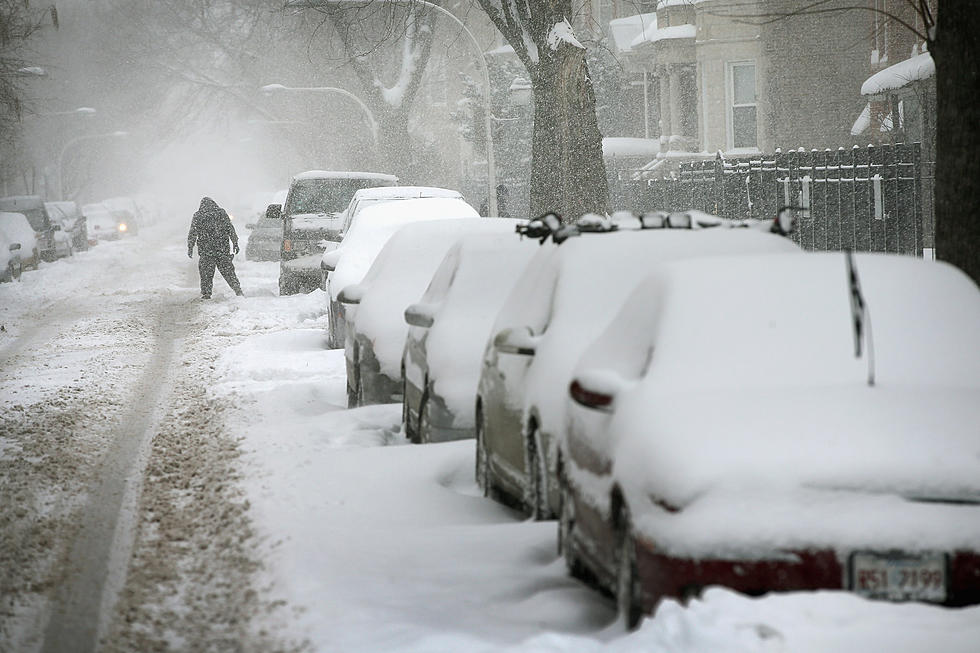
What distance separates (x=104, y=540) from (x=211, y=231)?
18.7 m

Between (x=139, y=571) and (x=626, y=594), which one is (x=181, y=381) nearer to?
(x=139, y=571)

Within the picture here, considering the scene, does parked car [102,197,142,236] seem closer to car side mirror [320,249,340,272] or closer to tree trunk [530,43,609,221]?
tree trunk [530,43,609,221]

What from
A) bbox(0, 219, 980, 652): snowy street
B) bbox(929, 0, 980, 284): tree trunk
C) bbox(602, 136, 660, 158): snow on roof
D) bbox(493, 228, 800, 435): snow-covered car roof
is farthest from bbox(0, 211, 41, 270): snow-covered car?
bbox(493, 228, 800, 435): snow-covered car roof

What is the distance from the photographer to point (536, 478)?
726 centimetres

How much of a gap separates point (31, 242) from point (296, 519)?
1301 inches

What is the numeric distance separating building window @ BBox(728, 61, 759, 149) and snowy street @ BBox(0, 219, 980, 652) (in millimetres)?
24901

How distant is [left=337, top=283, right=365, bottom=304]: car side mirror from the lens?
41.2 feet

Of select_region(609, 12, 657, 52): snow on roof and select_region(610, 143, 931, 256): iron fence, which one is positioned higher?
select_region(609, 12, 657, 52): snow on roof

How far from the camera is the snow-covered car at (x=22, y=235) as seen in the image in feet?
121

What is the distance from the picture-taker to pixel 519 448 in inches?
298

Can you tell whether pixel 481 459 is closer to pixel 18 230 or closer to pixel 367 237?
pixel 367 237

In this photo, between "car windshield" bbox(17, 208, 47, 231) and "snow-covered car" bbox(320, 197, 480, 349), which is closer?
"snow-covered car" bbox(320, 197, 480, 349)

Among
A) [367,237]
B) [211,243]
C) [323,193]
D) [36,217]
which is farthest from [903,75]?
[36,217]

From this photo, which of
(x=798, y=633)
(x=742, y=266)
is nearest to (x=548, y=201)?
(x=742, y=266)
